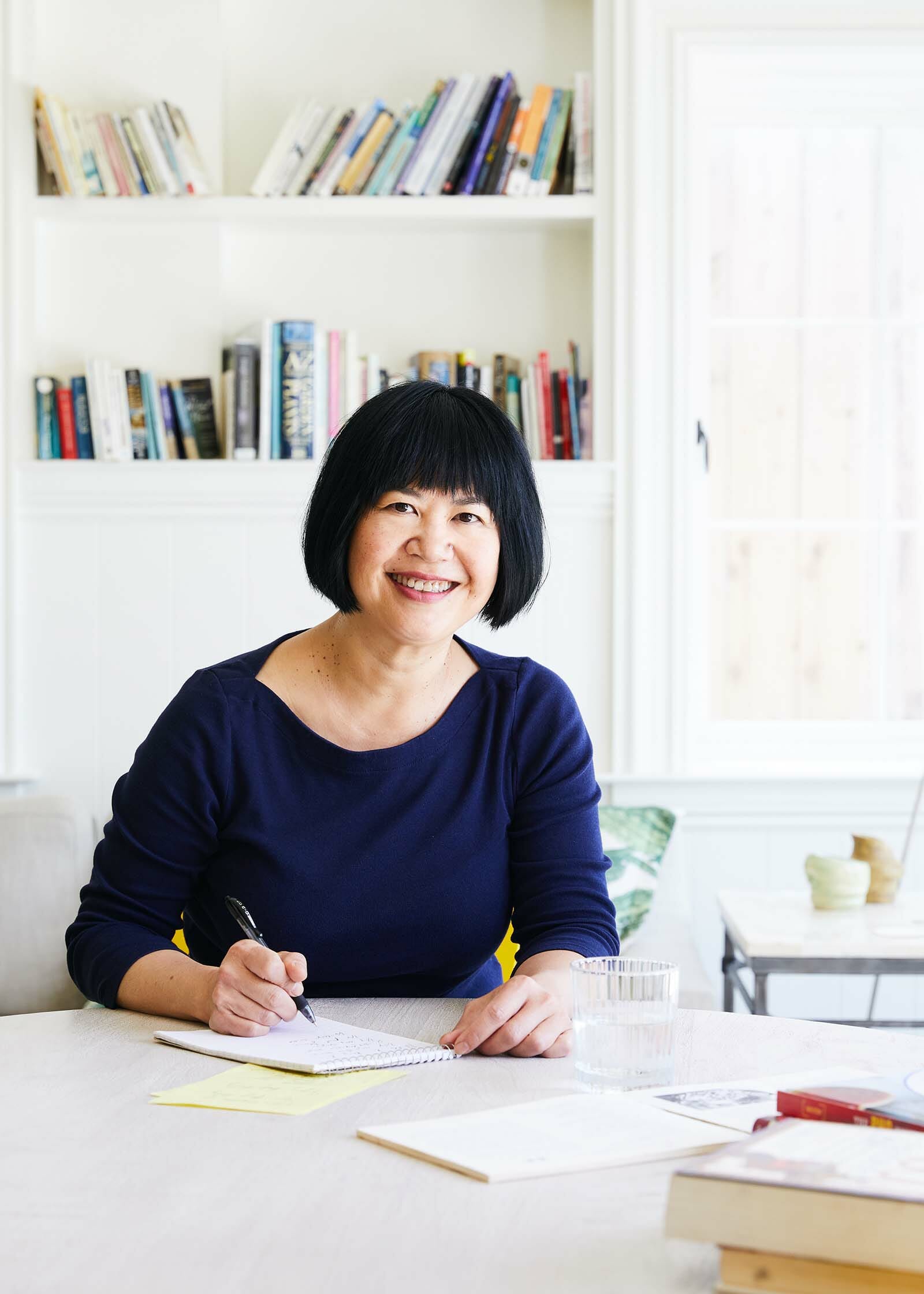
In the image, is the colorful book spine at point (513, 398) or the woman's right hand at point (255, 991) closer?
the woman's right hand at point (255, 991)

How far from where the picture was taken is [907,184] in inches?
122

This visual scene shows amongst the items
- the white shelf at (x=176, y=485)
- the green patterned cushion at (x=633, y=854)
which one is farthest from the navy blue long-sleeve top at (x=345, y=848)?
the white shelf at (x=176, y=485)

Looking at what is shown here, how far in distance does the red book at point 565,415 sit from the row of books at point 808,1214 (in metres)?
2.39

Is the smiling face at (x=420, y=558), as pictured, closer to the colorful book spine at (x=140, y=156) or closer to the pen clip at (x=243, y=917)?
the pen clip at (x=243, y=917)

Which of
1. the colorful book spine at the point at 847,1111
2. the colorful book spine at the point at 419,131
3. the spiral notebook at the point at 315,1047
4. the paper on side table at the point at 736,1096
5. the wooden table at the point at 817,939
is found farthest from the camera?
the colorful book spine at the point at 419,131

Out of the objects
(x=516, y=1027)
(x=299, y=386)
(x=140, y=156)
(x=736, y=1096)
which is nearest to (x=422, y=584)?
(x=516, y=1027)

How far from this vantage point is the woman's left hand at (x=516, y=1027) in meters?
1.09

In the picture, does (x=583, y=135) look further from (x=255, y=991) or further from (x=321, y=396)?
(x=255, y=991)

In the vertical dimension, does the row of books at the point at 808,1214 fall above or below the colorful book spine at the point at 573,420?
below

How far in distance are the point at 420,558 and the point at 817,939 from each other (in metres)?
1.11

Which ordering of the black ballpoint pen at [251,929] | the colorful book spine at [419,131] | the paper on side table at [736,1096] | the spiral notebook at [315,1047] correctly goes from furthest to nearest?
the colorful book spine at [419,131], the black ballpoint pen at [251,929], the spiral notebook at [315,1047], the paper on side table at [736,1096]

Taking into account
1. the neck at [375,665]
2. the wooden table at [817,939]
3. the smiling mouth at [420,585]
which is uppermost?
the smiling mouth at [420,585]

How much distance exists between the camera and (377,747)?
4.62 feet

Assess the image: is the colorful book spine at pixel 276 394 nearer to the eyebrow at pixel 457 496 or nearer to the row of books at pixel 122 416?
the row of books at pixel 122 416
